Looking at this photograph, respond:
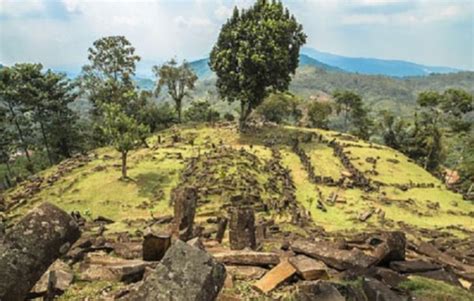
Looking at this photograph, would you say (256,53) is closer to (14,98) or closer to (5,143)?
(14,98)

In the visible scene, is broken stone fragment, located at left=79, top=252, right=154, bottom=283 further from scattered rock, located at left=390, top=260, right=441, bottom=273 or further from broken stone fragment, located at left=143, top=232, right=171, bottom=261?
scattered rock, located at left=390, top=260, right=441, bottom=273

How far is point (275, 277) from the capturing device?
9273mm

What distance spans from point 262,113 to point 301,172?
39998mm

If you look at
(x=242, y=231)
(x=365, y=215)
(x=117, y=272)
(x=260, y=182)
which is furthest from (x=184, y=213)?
(x=260, y=182)

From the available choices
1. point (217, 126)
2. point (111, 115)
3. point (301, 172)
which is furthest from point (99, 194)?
point (217, 126)

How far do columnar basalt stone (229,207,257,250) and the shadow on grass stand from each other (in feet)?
55.6

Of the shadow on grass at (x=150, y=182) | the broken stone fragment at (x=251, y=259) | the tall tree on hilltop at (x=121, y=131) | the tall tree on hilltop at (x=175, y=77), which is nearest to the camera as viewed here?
the broken stone fragment at (x=251, y=259)

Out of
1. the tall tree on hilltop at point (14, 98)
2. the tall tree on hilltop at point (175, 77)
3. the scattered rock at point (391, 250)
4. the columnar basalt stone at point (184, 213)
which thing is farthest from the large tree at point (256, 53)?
the scattered rock at point (391, 250)

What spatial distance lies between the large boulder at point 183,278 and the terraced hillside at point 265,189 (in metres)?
12.2

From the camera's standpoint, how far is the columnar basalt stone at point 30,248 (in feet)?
21.1

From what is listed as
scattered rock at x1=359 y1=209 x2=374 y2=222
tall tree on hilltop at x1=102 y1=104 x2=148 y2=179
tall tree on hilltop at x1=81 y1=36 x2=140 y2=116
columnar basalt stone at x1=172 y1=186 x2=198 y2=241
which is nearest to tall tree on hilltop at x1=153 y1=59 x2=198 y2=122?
tall tree on hilltop at x1=81 y1=36 x2=140 y2=116

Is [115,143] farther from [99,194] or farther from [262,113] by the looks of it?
[262,113]

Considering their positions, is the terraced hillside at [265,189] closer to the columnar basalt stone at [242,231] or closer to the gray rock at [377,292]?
the columnar basalt stone at [242,231]

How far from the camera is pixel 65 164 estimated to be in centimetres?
3884
